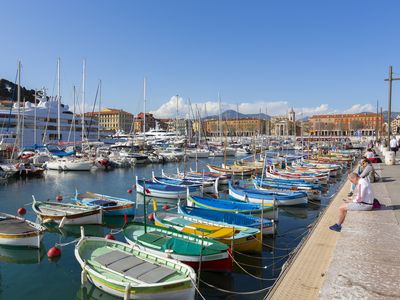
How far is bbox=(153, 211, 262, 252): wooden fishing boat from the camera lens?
13602 mm

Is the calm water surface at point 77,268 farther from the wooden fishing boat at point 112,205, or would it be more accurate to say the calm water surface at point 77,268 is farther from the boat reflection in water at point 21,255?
the wooden fishing boat at point 112,205

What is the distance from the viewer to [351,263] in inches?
278

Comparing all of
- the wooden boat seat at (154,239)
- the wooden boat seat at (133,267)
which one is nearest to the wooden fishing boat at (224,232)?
the wooden boat seat at (154,239)

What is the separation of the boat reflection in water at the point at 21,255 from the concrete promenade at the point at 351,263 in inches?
421

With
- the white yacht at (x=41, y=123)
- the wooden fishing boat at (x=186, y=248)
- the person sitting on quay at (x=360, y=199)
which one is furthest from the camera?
the white yacht at (x=41, y=123)

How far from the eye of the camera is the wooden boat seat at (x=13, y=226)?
49.9ft

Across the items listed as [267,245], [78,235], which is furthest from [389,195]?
[78,235]

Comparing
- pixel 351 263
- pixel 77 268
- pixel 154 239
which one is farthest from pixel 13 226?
pixel 351 263

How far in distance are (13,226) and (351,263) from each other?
14.8 metres

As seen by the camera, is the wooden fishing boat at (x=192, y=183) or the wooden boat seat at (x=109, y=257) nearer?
the wooden boat seat at (x=109, y=257)

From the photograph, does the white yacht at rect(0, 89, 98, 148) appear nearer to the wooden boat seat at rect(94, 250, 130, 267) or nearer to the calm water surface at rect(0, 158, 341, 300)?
the calm water surface at rect(0, 158, 341, 300)

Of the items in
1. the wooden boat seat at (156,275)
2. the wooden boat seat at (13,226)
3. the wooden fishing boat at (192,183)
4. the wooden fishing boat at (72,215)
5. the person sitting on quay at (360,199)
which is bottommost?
the wooden fishing boat at (72,215)

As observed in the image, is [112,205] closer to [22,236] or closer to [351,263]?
[22,236]

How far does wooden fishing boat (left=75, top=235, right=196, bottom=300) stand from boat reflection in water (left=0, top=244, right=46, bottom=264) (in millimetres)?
3676
